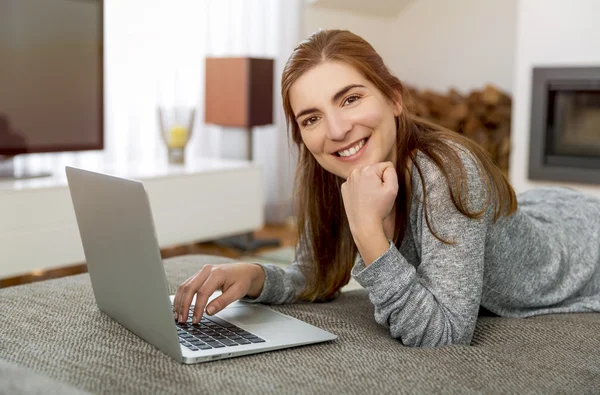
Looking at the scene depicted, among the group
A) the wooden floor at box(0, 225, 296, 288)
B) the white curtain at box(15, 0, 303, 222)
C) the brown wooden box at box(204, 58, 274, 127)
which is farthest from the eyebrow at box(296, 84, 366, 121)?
the white curtain at box(15, 0, 303, 222)

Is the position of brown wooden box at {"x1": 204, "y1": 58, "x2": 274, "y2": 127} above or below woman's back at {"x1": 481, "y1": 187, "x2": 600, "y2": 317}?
above

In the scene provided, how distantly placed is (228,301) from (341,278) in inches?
12.2

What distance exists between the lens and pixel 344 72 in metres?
1.44

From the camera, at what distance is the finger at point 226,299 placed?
4.60ft

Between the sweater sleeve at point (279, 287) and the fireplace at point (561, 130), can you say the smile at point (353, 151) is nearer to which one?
the sweater sleeve at point (279, 287)

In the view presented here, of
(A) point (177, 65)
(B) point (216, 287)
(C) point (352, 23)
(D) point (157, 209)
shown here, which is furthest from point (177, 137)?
(B) point (216, 287)

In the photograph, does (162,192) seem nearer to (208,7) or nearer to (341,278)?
(208,7)

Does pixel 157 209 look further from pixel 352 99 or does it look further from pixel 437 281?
pixel 437 281

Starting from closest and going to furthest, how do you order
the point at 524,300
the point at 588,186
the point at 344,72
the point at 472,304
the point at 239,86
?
the point at 472,304
the point at 344,72
the point at 524,300
the point at 239,86
the point at 588,186

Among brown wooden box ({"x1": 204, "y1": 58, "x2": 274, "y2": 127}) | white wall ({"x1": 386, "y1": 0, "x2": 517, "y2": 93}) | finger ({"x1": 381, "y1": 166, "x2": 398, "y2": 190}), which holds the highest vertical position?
white wall ({"x1": 386, "y1": 0, "x2": 517, "y2": 93})

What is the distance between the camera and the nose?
1.41 m

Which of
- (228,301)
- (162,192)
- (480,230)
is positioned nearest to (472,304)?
(480,230)

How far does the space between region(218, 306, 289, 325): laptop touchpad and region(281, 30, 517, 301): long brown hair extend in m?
0.18

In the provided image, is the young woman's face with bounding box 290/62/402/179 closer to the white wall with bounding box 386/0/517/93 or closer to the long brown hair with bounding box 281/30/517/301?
the long brown hair with bounding box 281/30/517/301
